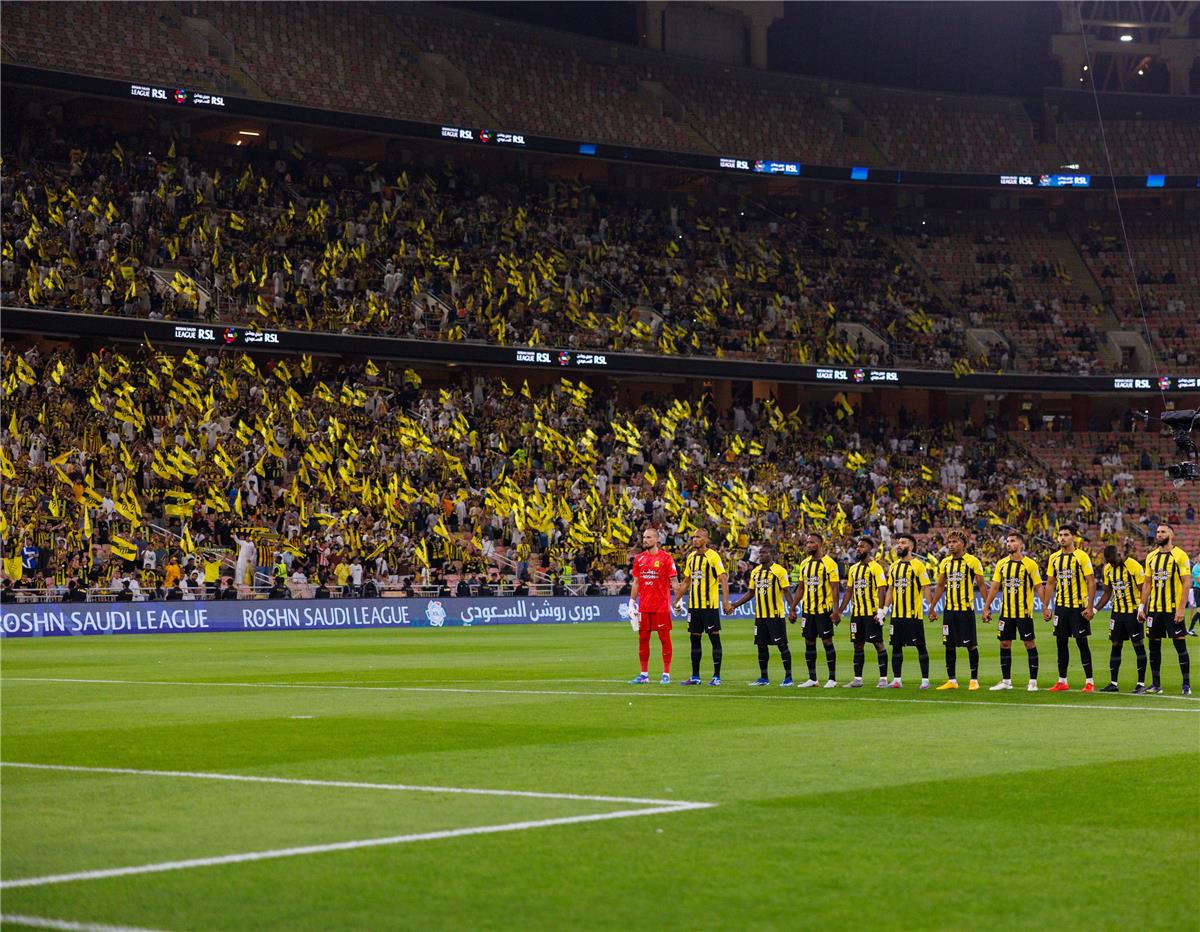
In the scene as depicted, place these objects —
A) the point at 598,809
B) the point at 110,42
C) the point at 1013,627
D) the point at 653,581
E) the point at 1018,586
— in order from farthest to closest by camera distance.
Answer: the point at 110,42 < the point at 653,581 < the point at 1018,586 < the point at 1013,627 < the point at 598,809

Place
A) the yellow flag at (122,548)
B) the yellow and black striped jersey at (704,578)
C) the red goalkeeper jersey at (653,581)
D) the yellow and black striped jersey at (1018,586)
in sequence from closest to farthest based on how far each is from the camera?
the yellow and black striped jersey at (1018,586) → the red goalkeeper jersey at (653,581) → the yellow and black striped jersey at (704,578) → the yellow flag at (122,548)

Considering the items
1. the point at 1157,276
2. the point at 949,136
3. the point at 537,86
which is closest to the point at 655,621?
the point at 537,86

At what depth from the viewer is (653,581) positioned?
2342cm

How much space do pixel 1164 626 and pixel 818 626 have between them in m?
4.69

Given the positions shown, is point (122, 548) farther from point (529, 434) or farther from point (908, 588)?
point (908, 588)

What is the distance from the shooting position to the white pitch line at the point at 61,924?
7.43m

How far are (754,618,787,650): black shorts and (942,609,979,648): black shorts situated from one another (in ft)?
7.42

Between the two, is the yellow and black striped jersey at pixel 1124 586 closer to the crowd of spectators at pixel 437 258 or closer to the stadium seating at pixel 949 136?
the crowd of spectators at pixel 437 258

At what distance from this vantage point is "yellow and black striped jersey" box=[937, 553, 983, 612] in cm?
2295

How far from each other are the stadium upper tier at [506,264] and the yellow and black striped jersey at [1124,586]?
Answer: 117ft

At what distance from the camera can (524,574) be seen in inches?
1939

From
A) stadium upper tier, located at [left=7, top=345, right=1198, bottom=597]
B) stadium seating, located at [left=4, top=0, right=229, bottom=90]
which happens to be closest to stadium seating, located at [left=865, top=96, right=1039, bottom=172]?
stadium upper tier, located at [left=7, top=345, right=1198, bottom=597]

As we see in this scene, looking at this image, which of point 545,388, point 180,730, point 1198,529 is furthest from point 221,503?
point 1198,529

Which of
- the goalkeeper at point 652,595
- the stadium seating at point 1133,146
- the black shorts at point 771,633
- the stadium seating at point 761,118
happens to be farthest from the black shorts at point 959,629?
the stadium seating at point 1133,146
